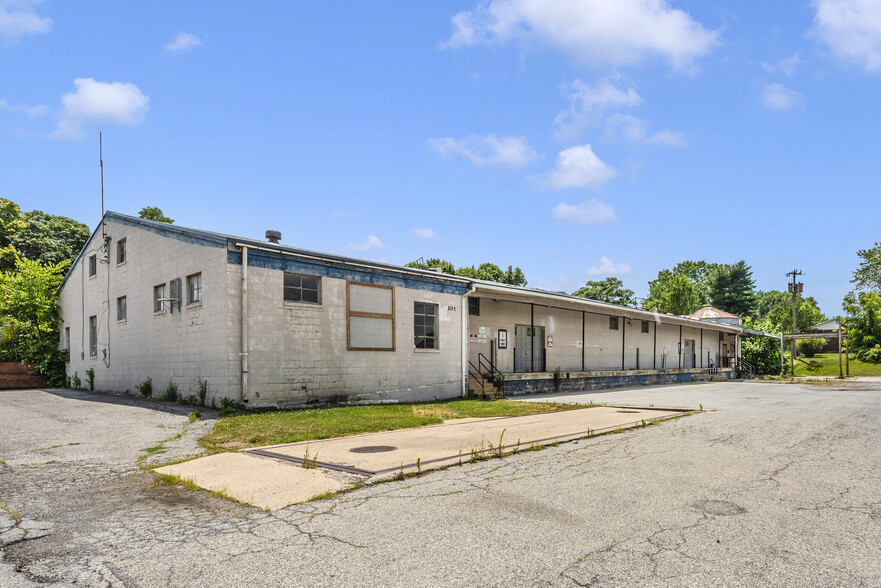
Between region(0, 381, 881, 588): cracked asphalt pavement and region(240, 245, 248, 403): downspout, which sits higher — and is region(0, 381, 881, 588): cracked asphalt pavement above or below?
below

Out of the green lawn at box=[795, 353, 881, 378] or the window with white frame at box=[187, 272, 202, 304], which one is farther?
the green lawn at box=[795, 353, 881, 378]

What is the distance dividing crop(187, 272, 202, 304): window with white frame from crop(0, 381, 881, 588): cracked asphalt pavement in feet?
23.5

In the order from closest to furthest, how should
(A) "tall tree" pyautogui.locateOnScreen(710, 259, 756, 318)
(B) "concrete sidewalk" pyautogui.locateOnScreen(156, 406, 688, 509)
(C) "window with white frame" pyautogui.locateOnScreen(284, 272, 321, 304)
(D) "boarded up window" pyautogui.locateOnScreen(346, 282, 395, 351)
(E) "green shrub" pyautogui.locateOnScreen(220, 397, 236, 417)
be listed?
(B) "concrete sidewalk" pyautogui.locateOnScreen(156, 406, 688, 509)
(E) "green shrub" pyautogui.locateOnScreen(220, 397, 236, 417)
(C) "window with white frame" pyautogui.locateOnScreen(284, 272, 321, 304)
(D) "boarded up window" pyautogui.locateOnScreen(346, 282, 395, 351)
(A) "tall tree" pyautogui.locateOnScreen(710, 259, 756, 318)

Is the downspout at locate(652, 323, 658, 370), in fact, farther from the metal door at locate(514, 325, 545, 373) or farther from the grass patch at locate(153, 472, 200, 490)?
the grass patch at locate(153, 472, 200, 490)

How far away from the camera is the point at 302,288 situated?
1460cm

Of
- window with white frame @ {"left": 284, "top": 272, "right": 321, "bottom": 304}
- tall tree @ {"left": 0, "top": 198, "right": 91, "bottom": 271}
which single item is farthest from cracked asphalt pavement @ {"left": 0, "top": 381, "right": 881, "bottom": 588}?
tall tree @ {"left": 0, "top": 198, "right": 91, "bottom": 271}

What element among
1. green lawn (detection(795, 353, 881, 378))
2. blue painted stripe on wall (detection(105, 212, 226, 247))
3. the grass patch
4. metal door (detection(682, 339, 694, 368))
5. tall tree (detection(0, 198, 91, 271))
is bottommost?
green lawn (detection(795, 353, 881, 378))

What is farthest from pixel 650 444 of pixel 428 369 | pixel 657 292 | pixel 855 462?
pixel 657 292

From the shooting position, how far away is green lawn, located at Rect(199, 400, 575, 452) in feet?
29.8

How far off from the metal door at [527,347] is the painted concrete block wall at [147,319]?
12194 mm

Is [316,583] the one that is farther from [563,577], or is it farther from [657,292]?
[657,292]

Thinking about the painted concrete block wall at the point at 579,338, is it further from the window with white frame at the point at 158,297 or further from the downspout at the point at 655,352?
the window with white frame at the point at 158,297

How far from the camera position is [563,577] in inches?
138

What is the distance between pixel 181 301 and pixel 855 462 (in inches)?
595
